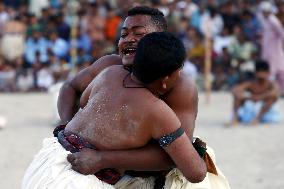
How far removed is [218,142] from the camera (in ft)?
31.9

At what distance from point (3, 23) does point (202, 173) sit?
13059 millimetres

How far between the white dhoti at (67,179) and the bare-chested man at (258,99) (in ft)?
24.1

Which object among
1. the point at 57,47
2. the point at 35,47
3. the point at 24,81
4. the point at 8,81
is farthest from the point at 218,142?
the point at 35,47

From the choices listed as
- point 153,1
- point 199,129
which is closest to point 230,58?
point 153,1

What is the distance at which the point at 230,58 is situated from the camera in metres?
15.8

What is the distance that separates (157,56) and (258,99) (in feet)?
26.7

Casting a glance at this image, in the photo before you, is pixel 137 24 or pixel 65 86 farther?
pixel 65 86

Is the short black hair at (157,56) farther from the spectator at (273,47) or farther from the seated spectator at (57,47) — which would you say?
the seated spectator at (57,47)

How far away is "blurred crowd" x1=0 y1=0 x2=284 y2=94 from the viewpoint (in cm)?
1545

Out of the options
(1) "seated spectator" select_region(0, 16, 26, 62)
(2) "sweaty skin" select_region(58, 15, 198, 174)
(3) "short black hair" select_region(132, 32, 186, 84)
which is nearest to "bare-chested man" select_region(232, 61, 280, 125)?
(1) "seated spectator" select_region(0, 16, 26, 62)

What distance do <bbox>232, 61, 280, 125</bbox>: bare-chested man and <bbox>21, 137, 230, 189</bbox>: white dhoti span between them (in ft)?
24.1

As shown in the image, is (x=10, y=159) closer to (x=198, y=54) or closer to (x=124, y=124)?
(x=124, y=124)

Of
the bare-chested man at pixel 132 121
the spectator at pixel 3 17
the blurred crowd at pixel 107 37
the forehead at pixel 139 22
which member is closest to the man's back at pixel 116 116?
the bare-chested man at pixel 132 121

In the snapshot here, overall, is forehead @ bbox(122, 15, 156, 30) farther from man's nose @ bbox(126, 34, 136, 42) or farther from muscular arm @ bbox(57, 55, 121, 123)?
muscular arm @ bbox(57, 55, 121, 123)
